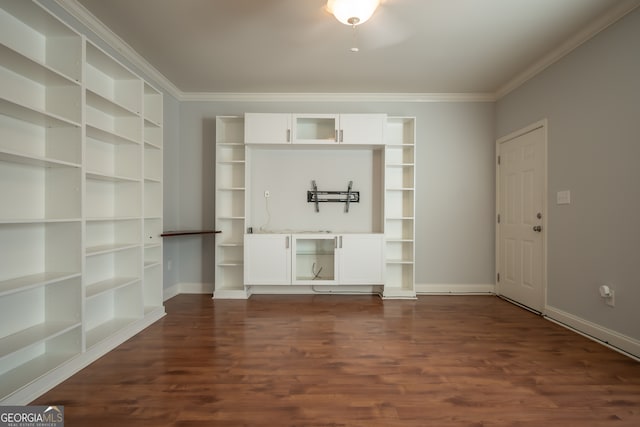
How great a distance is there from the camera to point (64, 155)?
200 cm

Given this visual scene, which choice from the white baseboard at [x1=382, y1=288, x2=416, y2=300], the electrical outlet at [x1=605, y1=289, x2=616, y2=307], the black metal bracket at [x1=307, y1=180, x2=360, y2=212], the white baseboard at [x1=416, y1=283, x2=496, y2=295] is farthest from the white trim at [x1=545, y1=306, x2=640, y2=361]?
the black metal bracket at [x1=307, y1=180, x2=360, y2=212]

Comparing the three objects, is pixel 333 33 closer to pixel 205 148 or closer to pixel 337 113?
pixel 337 113

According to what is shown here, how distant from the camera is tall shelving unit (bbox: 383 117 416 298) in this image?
152 inches

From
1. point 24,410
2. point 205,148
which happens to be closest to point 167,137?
point 205,148

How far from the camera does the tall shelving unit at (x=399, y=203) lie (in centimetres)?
387

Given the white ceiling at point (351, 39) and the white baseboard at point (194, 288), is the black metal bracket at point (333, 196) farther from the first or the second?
the white baseboard at point (194, 288)

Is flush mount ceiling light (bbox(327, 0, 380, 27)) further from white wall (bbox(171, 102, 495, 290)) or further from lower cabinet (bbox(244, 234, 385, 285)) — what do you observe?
lower cabinet (bbox(244, 234, 385, 285))

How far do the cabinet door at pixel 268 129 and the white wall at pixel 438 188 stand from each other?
0.41 metres

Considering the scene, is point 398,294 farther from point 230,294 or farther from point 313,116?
point 313,116

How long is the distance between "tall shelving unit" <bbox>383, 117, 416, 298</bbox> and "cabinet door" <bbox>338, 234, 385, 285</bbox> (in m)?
0.23

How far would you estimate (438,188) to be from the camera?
4.01 meters

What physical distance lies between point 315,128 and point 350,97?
2.16 ft

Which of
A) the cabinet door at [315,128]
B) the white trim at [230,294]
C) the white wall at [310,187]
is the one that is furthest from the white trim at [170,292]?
the cabinet door at [315,128]

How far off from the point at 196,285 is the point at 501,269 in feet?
13.3
